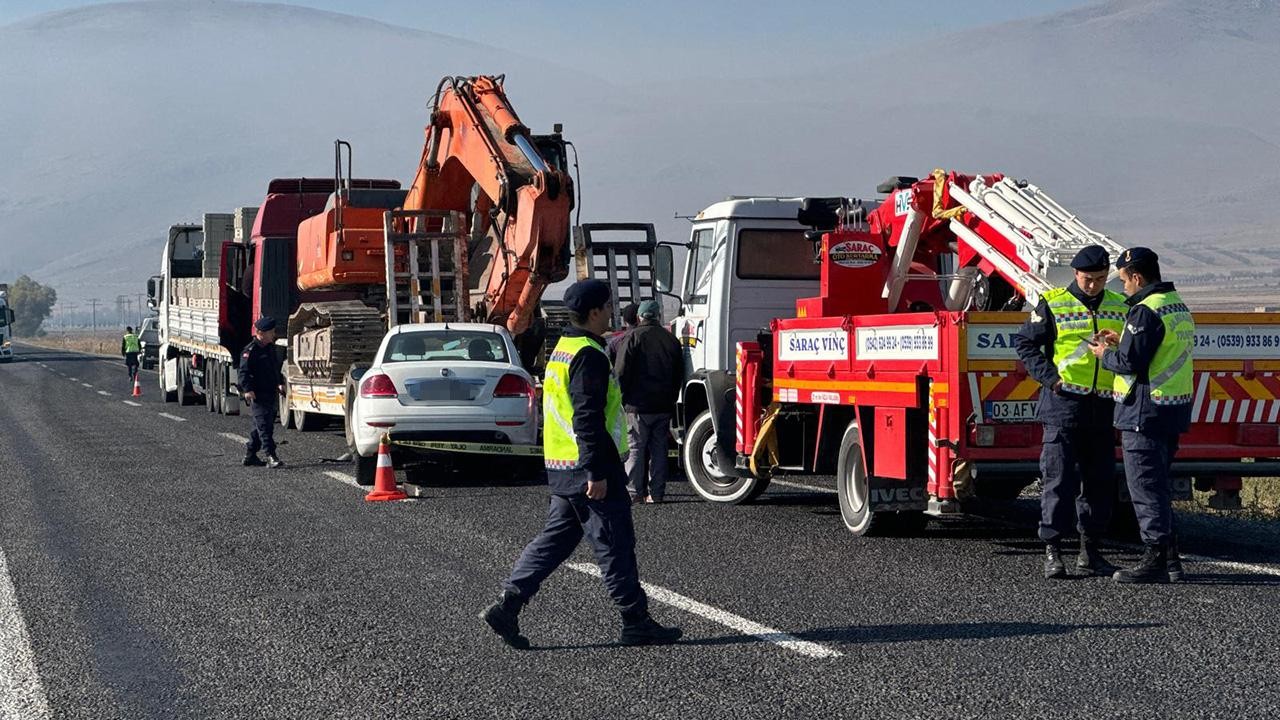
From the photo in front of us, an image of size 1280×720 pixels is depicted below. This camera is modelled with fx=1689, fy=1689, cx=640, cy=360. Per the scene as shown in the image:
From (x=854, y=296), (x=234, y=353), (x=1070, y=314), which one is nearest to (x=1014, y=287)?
(x=854, y=296)

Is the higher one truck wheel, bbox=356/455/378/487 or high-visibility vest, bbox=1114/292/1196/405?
high-visibility vest, bbox=1114/292/1196/405

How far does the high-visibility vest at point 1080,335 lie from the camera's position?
380 inches

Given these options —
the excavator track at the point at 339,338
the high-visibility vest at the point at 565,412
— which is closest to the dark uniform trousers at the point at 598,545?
the high-visibility vest at the point at 565,412

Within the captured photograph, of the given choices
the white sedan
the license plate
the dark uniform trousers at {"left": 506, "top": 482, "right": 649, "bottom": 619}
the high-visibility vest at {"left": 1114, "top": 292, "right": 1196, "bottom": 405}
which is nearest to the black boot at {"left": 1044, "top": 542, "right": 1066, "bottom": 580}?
the license plate

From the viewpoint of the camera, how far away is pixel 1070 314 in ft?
31.9

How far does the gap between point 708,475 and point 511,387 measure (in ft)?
7.78

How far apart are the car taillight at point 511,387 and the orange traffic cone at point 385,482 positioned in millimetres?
1531

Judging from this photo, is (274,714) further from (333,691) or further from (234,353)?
(234,353)

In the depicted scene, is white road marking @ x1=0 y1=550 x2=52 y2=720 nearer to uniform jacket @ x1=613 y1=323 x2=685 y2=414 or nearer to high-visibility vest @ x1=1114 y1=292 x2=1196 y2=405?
uniform jacket @ x1=613 y1=323 x2=685 y2=414

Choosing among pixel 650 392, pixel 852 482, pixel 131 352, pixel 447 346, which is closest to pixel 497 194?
pixel 447 346

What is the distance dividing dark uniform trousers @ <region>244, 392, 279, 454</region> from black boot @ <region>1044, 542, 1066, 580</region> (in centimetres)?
1049

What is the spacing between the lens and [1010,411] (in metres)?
10.3

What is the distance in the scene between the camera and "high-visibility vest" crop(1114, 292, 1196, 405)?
372 inches

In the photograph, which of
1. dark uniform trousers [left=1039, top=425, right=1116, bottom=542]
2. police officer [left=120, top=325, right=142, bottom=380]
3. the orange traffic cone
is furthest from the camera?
police officer [left=120, top=325, right=142, bottom=380]
